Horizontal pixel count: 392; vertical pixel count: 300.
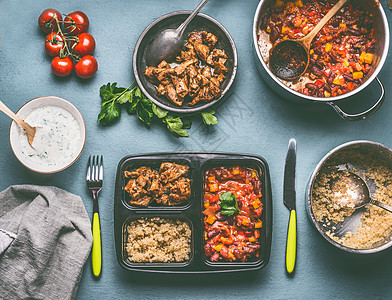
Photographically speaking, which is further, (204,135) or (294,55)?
(204,135)

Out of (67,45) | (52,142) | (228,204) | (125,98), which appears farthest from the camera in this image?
(67,45)

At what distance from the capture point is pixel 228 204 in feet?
9.37

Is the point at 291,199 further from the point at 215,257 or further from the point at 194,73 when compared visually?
the point at 194,73

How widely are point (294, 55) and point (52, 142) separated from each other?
194 centimetres

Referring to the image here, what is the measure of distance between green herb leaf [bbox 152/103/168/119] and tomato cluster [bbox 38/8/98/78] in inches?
23.0

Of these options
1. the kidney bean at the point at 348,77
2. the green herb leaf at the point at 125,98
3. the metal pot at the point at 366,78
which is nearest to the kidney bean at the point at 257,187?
the metal pot at the point at 366,78

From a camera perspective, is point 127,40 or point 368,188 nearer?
point 368,188

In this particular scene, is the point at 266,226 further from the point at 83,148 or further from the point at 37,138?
the point at 37,138

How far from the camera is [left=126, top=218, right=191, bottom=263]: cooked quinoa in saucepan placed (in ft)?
9.71

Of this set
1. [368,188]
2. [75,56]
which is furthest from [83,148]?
[368,188]

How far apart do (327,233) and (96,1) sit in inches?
104

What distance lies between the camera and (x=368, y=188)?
3012 millimetres

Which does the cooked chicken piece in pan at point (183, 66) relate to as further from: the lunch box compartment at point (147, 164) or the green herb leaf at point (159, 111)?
the lunch box compartment at point (147, 164)

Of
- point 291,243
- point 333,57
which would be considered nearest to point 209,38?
point 333,57
